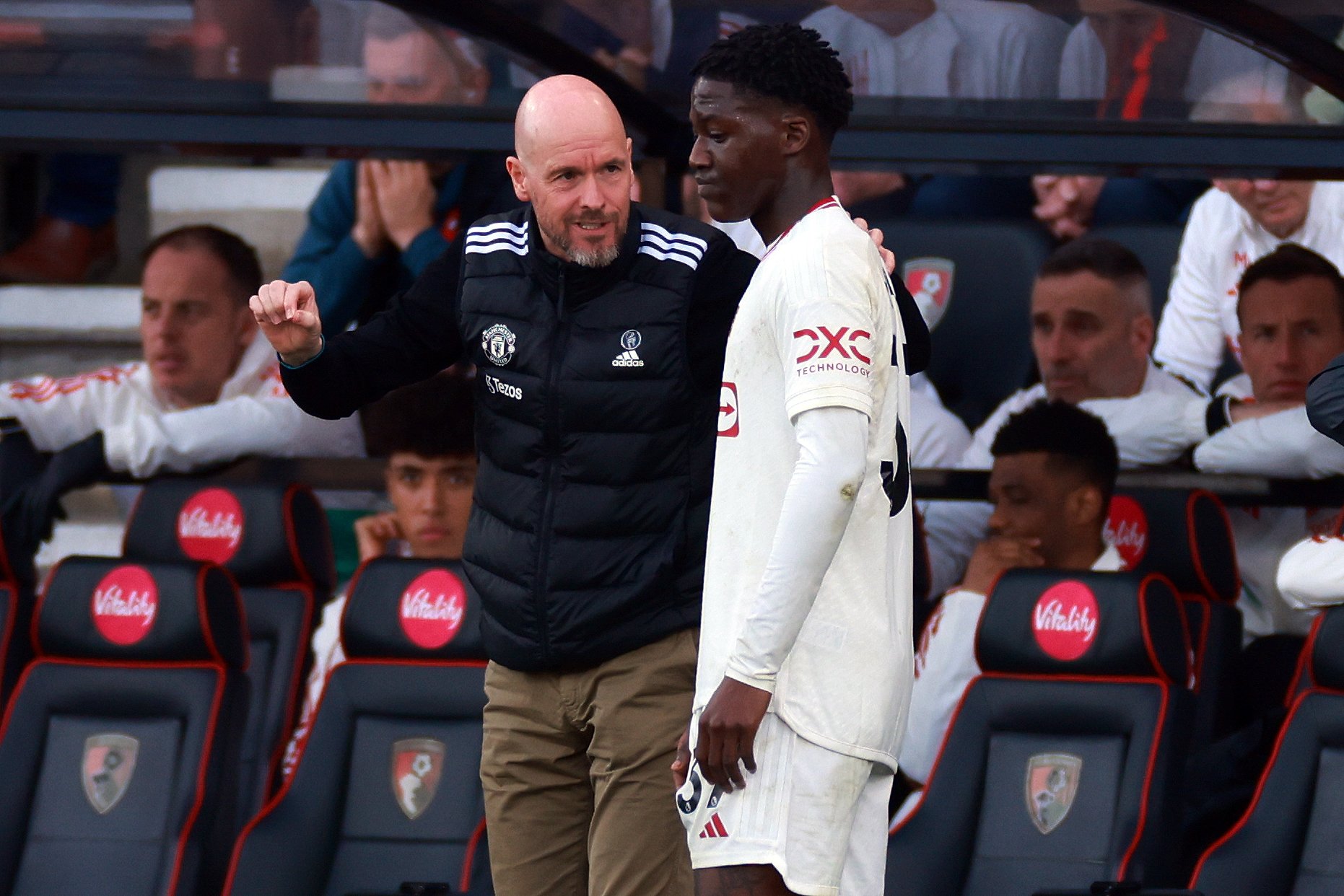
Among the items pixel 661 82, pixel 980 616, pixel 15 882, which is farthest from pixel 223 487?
pixel 980 616

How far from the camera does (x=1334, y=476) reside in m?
4.80

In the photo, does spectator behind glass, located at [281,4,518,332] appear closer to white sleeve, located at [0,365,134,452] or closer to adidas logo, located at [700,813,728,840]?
white sleeve, located at [0,365,134,452]

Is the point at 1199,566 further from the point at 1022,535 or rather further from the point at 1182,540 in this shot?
the point at 1022,535

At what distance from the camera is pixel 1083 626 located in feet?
14.3

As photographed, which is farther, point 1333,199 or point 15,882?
point 1333,199

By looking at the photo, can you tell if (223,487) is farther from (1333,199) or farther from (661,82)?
(1333,199)

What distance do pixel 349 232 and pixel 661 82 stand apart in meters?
1.86

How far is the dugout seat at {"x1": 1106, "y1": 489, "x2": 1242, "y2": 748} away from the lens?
15.3ft

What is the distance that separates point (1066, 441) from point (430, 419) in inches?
65.9

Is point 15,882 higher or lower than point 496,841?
lower

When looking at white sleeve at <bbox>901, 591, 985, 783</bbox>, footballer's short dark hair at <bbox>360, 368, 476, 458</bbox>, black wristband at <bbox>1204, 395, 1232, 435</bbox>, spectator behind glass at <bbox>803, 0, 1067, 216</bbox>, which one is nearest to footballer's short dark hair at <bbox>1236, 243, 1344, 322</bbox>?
black wristband at <bbox>1204, 395, 1232, 435</bbox>

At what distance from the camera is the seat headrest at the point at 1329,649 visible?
409 centimetres

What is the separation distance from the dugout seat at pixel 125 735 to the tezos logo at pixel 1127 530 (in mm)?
2162

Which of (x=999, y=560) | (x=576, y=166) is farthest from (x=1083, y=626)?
(x=576, y=166)
